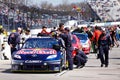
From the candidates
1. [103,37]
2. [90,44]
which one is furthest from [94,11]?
[103,37]

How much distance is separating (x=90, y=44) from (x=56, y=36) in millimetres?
13382

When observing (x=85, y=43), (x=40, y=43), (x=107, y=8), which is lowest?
(x=107, y=8)

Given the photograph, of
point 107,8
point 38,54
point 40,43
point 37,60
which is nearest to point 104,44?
point 40,43

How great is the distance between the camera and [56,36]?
768 inches

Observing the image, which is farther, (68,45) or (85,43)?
(85,43)

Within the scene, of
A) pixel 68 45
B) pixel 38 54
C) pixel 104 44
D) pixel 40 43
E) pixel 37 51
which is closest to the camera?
pixel 38 54

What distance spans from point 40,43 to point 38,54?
1.41m

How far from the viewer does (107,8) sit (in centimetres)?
14375

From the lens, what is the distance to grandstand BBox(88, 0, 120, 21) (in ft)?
463

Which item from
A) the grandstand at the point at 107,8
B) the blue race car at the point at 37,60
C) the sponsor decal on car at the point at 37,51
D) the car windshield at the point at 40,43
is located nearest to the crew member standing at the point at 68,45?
the car windshield at the point at 40,43

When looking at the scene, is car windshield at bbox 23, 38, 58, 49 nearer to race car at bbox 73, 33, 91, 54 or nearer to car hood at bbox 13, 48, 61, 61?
car hood at bbox 13, 48, 61, 61

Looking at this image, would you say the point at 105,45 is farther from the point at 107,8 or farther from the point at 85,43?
the point at 107,8

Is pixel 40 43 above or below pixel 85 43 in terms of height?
above

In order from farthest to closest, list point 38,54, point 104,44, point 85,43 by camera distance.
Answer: point 85,43 → point 104,44 → point 38,54
